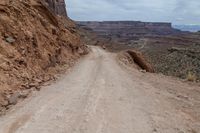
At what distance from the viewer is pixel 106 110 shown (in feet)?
34.1

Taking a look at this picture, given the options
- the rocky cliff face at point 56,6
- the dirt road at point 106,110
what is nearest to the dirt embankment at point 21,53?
the dirt road at point 106,110

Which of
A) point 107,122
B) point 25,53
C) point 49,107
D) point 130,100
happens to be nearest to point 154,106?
point 130,100

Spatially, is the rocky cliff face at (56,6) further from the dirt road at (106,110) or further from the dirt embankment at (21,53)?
the dirt road at (106,110)

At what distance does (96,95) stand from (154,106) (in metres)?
2.36

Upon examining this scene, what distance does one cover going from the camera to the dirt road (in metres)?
8.69

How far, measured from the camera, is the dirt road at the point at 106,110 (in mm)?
8688

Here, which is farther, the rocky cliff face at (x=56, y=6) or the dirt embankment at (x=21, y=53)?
the rocky cliff face at (x=56, y=6)

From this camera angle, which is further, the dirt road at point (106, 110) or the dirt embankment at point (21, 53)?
the dirt embankment at point (21, 53)

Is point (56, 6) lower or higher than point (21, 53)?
higher

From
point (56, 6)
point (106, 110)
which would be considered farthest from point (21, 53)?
point (56, 6)

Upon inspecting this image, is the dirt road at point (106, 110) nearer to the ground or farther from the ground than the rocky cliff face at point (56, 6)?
nearer to the ground

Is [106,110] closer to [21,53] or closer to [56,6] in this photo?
[21,53]

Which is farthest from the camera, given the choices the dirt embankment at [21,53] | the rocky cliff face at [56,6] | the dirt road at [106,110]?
the rocky cliff face at [56,6]

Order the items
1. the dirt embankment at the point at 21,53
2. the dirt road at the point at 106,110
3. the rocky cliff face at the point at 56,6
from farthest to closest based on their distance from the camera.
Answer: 1. the rocky cliff face at the point at 56,6
2. the dirt embankment at the point at 21,53
3. the dirt road at the point at 106,110
